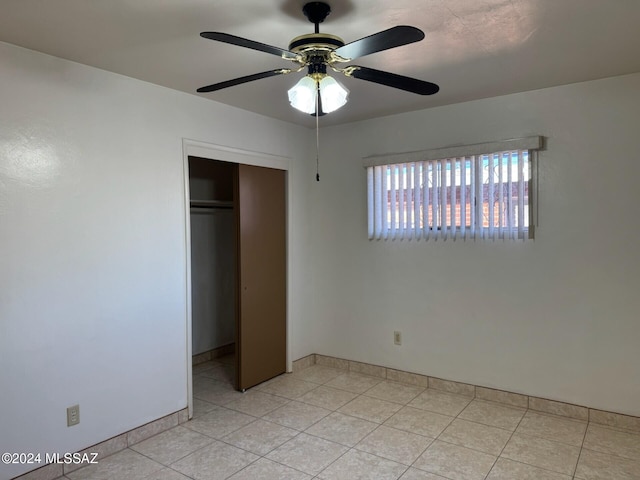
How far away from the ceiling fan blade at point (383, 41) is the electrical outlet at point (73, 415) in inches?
99.0

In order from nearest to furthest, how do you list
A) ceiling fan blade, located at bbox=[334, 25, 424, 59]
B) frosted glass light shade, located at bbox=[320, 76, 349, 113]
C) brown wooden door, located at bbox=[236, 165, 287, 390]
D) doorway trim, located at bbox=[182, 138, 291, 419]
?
ceiling fan blade, located at bbox=[334, 25, 424, 59] → frosted glass light shade, located at bbox=[320, 76, 349, 113] → doorway trim, located at bbox=[182, 138, 291, 419] → brown wooden door, located at bbox=[236, 165, 287, 390]

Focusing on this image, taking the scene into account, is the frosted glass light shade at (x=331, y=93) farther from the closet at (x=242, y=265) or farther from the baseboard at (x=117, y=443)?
the baseboard at (x=117, y=443)

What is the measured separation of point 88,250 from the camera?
8.67ft

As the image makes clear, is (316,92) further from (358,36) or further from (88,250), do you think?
(88,250)

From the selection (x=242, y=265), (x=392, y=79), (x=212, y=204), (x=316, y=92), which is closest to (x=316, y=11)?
(x=316, y=92)

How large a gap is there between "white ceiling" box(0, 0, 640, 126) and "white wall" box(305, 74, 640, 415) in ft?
1.07

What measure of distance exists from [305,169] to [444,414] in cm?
263

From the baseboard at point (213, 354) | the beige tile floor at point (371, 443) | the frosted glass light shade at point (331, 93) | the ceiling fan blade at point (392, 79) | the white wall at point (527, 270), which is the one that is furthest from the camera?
the baseboard at point (213, 354)

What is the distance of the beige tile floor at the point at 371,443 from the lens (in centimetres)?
250

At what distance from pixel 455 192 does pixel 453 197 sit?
4cm

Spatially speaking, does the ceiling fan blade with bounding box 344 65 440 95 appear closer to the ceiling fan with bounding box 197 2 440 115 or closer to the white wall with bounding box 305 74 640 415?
the ceiling fan with bounding box 197 2 440 115

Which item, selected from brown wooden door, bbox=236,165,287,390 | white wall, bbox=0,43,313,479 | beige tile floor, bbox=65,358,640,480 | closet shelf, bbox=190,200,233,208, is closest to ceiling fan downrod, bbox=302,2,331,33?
white wall, bbox=0,43,313,479

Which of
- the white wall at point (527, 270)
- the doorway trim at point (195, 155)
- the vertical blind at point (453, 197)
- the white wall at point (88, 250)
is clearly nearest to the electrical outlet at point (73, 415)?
the white wall at point (88, 250)

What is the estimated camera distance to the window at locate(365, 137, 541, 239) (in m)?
3.27
